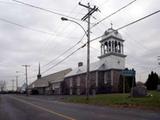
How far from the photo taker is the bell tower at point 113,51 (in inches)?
3078

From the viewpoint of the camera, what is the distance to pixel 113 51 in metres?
79.4

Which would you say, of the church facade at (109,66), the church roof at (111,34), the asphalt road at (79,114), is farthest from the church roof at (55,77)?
the asphalt road at (79,114)

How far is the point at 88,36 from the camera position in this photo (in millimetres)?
42312

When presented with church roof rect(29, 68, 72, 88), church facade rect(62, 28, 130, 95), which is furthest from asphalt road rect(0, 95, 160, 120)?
church roof rect(29, 68, 72, 88)

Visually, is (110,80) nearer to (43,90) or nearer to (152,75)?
(152,75)

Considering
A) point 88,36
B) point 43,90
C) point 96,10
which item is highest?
point 96,10

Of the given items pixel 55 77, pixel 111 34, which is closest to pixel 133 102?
pixel 111 34

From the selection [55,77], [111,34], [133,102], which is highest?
[111,34]

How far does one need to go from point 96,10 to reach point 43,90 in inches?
3997

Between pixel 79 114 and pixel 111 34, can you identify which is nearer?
pixel 79 114

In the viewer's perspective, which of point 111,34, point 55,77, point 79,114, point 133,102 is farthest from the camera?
point 55,77

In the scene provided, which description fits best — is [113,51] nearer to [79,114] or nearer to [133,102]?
[133,102]

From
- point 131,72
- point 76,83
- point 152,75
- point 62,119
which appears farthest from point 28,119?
point 76,83

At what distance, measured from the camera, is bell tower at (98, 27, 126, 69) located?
78188 mm
